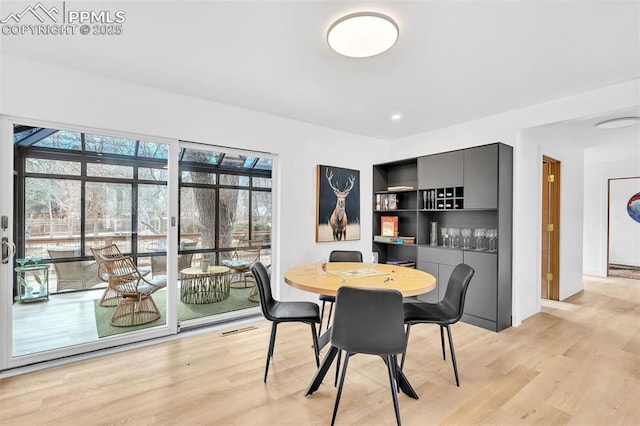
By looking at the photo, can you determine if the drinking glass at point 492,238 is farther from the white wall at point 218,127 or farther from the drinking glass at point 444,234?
the white wall at point 218,127

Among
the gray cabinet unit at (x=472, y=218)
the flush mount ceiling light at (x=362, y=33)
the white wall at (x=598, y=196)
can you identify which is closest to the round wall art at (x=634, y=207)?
the white wall at (x=598, y=196)

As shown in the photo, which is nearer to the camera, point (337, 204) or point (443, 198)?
point (443, 198)

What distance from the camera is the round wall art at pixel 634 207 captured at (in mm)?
7016

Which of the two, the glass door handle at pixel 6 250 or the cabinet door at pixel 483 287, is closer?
the glass door handle at pixel 6 250

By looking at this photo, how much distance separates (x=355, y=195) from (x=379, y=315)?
3041mm

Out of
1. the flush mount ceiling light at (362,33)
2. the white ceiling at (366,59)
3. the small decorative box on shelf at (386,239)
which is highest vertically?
the white ceiling at (366,59)

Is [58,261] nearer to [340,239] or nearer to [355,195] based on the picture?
[340,239]

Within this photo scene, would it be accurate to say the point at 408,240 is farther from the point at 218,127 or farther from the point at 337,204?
the point at 218,127

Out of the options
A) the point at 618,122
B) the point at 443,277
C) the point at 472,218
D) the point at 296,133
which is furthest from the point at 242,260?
the point at 618,122

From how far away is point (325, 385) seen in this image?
230 cm

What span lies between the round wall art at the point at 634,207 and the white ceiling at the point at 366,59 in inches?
246

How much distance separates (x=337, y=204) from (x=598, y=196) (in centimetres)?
617

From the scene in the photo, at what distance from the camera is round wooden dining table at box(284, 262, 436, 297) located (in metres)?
2.10

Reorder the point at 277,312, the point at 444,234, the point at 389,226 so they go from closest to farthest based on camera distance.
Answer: the point at 277,312
the point at 444,234
the point at 389,226
